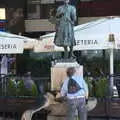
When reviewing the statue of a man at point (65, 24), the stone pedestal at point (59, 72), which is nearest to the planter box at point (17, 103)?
the stone pedestal at point (59, 72)

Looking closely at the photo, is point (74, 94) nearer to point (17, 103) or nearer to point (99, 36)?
point (17, 103)

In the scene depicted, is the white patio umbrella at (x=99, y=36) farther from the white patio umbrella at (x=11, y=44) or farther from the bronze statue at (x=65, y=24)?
the bronze statue at (x=65, y=24)

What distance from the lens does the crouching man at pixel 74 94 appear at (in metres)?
12.6

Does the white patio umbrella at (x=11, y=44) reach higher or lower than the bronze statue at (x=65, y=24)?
lower

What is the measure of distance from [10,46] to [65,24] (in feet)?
10.4

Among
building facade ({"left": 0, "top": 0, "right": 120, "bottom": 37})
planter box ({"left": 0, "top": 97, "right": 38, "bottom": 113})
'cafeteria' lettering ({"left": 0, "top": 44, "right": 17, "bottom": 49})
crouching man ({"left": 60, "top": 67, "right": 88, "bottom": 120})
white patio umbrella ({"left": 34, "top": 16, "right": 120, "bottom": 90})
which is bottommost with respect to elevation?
planter box ({"left": 0, "top": 97, "right": 38, "bottom": 113})

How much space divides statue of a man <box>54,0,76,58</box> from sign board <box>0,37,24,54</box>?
2772 millimetres

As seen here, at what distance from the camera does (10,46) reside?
55.7 feet

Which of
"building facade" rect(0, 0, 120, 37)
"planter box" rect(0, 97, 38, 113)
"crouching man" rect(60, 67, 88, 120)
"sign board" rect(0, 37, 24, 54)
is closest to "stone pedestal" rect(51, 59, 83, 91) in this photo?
"planter box" rect(0, 97, 38, 113)

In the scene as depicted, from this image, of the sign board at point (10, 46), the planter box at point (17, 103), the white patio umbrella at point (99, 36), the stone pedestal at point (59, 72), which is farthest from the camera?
the sign board at point (10, 46)

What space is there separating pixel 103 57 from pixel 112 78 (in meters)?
8.60

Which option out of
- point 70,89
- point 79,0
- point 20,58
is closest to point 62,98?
point 70,89

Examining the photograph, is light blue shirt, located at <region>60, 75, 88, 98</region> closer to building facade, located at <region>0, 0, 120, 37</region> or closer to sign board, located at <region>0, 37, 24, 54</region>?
sign board, located at <region>0, 37, 24, 54</region>

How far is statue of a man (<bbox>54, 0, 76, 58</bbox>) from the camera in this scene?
46.9 ft
